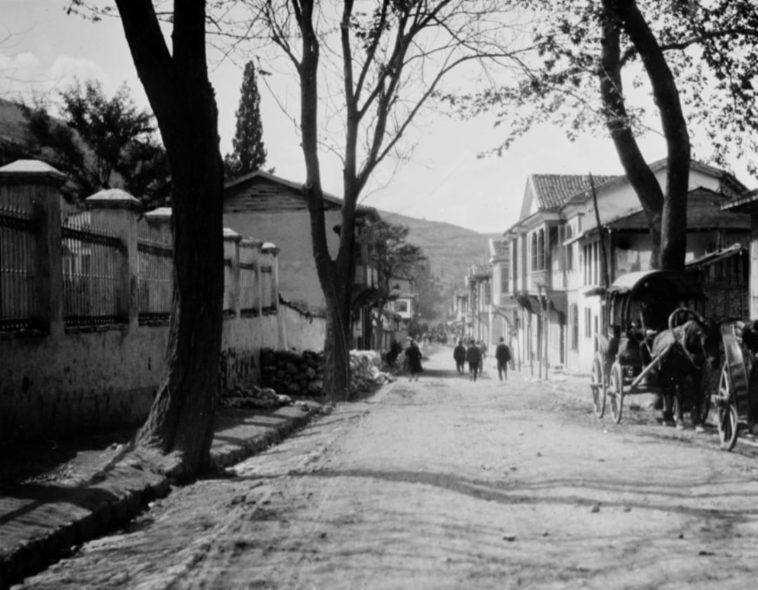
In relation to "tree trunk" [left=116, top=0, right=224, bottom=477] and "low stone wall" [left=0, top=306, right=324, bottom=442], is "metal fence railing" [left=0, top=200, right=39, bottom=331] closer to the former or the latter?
"low stone wall" [left=0, top=306, right=324, bottom=442]

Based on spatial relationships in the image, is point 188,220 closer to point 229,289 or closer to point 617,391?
point 617,391

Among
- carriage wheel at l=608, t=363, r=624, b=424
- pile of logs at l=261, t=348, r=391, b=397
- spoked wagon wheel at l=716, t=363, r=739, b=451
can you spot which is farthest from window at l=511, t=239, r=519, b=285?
spoked wagon wheel at l=716, t=363, r=739, b=451

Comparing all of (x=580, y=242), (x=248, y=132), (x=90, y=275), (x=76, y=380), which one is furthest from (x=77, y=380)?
(x=248, y=132)

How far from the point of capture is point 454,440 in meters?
12.3

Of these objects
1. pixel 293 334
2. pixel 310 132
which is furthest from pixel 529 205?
pixel 310 132

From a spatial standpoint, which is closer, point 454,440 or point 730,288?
point 454,440

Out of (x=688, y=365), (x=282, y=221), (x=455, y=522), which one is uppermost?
(x=282, y=221)

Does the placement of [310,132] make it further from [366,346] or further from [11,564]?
[366,346]

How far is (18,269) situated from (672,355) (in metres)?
8.59

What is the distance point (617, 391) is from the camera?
621 inches

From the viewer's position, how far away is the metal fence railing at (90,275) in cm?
1224

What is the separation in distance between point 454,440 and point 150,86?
5456 millimetres

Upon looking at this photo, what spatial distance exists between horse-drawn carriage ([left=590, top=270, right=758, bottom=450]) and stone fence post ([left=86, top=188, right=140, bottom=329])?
7288mm

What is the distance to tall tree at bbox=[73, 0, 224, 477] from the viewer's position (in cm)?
976
